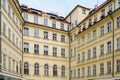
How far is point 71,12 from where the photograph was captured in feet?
156

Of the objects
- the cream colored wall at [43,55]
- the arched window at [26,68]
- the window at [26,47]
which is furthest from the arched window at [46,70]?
the window at [26,47]

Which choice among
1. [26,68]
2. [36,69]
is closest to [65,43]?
[36,69]

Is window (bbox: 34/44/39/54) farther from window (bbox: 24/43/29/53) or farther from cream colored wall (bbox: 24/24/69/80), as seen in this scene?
window (bbox: 24/43/29/53)

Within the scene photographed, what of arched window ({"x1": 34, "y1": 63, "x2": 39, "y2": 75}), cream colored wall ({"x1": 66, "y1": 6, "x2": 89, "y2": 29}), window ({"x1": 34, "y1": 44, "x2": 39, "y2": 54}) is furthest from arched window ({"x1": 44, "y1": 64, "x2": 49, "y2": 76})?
cream colored wall ({"x1": 66, "y1": 6, "x2": 89, "y2": 29})

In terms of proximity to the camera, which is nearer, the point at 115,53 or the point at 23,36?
the point at 115,53

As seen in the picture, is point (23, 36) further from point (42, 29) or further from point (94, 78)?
point (94, 78)

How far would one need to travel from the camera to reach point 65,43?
4572cm

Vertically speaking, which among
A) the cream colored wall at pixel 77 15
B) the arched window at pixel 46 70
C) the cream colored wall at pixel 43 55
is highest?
the cream colored wall at pixel 77 15

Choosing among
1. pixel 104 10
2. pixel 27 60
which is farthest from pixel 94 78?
pixel 27 60

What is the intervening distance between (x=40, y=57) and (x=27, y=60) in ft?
9.37

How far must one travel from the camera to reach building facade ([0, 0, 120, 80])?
96.1 ft

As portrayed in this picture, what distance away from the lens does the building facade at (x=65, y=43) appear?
2928cm

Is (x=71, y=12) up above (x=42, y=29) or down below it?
above

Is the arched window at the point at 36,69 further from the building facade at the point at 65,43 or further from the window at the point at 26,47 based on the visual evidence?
the window at the point at 26,47
